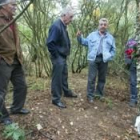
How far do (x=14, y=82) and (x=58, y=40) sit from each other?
4.00ft

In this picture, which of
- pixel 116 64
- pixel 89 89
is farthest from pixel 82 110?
pixel 116 64

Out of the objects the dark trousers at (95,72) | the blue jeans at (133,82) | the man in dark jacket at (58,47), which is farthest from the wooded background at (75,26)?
the man in dark jacket at (58,47)

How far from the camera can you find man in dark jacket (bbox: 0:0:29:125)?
459 centimetres

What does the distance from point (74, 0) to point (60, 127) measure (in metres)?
4.14

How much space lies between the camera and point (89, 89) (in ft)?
21.6

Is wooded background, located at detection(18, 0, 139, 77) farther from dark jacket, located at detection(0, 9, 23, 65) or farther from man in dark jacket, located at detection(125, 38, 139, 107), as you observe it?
dark jacket, located at detection(0, 9, 23, 65)

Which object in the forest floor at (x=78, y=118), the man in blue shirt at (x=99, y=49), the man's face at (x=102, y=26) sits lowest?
the forest floor at (x=78, y=118)

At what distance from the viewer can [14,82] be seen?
16.5 feet

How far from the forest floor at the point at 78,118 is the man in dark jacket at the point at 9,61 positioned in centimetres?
39

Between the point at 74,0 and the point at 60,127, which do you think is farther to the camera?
the point at 74,0

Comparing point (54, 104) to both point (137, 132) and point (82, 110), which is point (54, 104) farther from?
point (137, 132)

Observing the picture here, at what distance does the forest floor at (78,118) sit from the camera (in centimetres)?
520

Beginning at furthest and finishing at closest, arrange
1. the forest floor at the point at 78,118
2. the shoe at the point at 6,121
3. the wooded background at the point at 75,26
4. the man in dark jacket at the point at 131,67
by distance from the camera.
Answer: the wooded background at the point at 75,26 → the man in dark jacket at the point at 131,67 → the forest floor at the point at 78,118 → the shoe at the point at 6,121

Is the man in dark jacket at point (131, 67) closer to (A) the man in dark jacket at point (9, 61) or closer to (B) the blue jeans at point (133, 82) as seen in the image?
(B) the blue jeans at point (133, 82)
